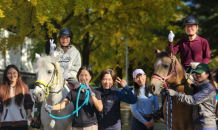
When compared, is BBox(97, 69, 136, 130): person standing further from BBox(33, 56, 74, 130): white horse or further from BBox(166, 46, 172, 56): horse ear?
BBox(166, 46, 172, 56): horse ear

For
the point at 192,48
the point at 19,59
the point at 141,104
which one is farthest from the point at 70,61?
the point at 19,59

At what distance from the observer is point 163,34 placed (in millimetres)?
19859

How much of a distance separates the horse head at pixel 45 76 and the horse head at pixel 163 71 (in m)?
1.78

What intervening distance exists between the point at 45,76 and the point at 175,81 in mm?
2245

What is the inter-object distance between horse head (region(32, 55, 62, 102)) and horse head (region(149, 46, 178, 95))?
178cm

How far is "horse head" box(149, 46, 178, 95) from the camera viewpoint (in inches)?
164

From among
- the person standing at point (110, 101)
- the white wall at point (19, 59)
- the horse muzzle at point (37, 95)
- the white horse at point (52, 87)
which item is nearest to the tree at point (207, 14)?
the white wall at point (19, 59)

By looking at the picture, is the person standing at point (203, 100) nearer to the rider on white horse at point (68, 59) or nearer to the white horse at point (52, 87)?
the white horse at point (52, 87)

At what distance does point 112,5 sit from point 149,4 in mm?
2426

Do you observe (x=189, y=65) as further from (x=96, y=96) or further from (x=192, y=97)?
(x=96, y=96)

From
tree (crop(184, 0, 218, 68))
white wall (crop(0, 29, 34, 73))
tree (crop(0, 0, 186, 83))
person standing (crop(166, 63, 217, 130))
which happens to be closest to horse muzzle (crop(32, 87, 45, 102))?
person standing (crop(166, 63, 217, 130))

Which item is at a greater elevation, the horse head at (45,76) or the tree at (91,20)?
the tree at (91,20)

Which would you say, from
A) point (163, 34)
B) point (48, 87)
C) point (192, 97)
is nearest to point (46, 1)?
point (48, 87)

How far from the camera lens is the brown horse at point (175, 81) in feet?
14.4
